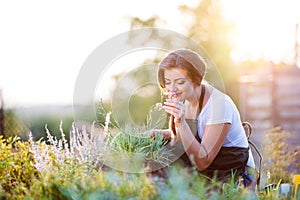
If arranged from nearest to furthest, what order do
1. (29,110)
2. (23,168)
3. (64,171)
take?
1. (64,171)
2. (23,168)
3. (29,110)

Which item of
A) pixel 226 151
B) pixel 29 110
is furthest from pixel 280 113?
pixel 226 151

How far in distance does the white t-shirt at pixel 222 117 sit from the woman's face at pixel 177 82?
7.5 inches

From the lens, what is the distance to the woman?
3209mm

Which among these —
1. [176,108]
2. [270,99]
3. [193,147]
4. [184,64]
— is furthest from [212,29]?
[176,108]

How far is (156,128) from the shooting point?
355 cm

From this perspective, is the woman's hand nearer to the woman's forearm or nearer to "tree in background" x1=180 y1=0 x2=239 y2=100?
the woman's forearm

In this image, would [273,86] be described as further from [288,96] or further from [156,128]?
[156,128]

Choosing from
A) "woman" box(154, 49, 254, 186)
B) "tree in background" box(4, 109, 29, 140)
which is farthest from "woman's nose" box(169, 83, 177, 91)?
"tree in background" box(4, 109, 29, 140)

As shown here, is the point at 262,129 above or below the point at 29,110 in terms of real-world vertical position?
below

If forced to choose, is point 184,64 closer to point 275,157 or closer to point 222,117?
point 222,117

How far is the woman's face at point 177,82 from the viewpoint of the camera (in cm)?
321

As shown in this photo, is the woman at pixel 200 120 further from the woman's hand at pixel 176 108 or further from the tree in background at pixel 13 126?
the tree in background at pixel 13 126

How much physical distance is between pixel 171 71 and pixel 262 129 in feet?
24.7

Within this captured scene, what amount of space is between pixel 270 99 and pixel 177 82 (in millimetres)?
7812
